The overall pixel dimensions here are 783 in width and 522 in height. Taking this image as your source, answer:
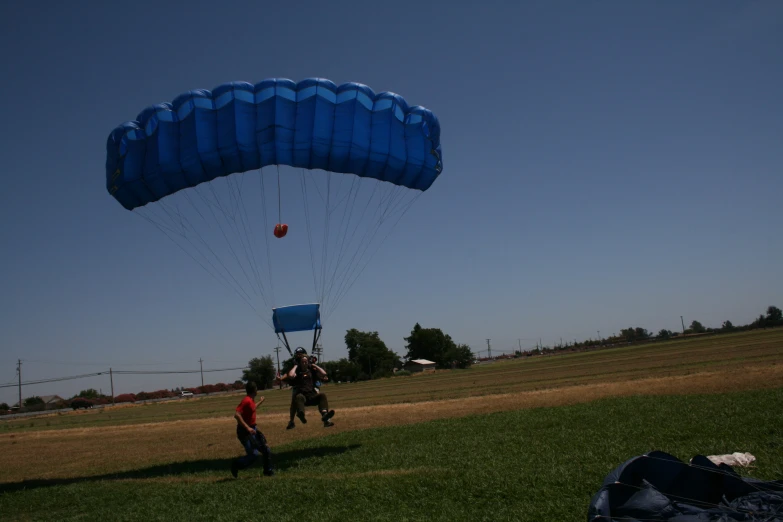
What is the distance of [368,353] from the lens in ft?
301

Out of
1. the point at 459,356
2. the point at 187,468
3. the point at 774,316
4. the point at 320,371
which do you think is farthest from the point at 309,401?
the point at 774,316

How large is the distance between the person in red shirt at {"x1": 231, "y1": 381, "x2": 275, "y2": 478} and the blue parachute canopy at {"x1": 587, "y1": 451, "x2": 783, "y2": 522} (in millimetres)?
6254

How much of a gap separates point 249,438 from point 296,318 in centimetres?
371

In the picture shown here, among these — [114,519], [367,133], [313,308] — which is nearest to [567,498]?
[114,519]

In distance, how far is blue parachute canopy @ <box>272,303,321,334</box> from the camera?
1257cm

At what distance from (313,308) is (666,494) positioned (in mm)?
9243

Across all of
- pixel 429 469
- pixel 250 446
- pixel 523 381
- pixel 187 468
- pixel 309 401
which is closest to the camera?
pixel 429 469

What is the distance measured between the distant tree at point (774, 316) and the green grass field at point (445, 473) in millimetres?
104459

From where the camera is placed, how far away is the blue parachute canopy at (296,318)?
12.6 meters

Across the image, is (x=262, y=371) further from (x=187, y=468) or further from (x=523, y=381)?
(x=187, y=468)

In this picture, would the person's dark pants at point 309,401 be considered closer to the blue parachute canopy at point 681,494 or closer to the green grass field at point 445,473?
the green grass field at point 445,473

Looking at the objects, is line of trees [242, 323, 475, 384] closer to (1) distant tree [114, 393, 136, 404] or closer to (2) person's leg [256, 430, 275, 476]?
(1) distant tree [114, 393, 136, 404]

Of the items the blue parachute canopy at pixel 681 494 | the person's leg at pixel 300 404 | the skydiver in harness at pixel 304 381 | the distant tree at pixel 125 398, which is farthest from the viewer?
the distant tree at pixel 125 398

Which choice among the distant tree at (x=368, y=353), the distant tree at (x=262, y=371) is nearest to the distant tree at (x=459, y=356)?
the distant tree at (x=368, y=353)
